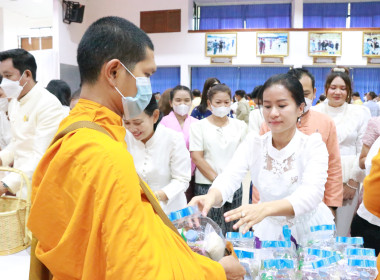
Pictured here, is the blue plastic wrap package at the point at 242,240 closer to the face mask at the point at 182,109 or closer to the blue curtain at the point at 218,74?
the face mask at the point at 182,109

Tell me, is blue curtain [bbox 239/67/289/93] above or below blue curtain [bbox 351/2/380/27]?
below

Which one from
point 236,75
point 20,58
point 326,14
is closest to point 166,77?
point 236,75

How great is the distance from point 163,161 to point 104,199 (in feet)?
4.75

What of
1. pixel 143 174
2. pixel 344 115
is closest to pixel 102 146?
pixel 143 174

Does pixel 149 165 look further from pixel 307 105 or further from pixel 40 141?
pixel 307 105

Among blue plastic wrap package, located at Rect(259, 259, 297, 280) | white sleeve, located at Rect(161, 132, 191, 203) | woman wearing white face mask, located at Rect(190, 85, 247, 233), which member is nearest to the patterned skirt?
woman wearing white face mask, located at Rect(190, 85, 247, 233)

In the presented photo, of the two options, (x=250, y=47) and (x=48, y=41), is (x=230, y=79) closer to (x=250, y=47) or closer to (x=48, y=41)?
(x=250, y=47)

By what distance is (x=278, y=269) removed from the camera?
119 centimetres

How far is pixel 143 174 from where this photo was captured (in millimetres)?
2215

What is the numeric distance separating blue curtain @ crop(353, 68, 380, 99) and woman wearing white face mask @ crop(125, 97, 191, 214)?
10992 mm

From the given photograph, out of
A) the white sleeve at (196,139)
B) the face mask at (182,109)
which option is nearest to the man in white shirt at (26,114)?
the white sleeve at (196,139)

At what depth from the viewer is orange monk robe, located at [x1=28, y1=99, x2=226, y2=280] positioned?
0.78 meters

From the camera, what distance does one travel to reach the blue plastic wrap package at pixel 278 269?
1.17 meters

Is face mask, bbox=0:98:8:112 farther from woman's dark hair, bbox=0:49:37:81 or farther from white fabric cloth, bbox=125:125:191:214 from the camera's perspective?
white fabric cloth, bbox=125:125:191:214
